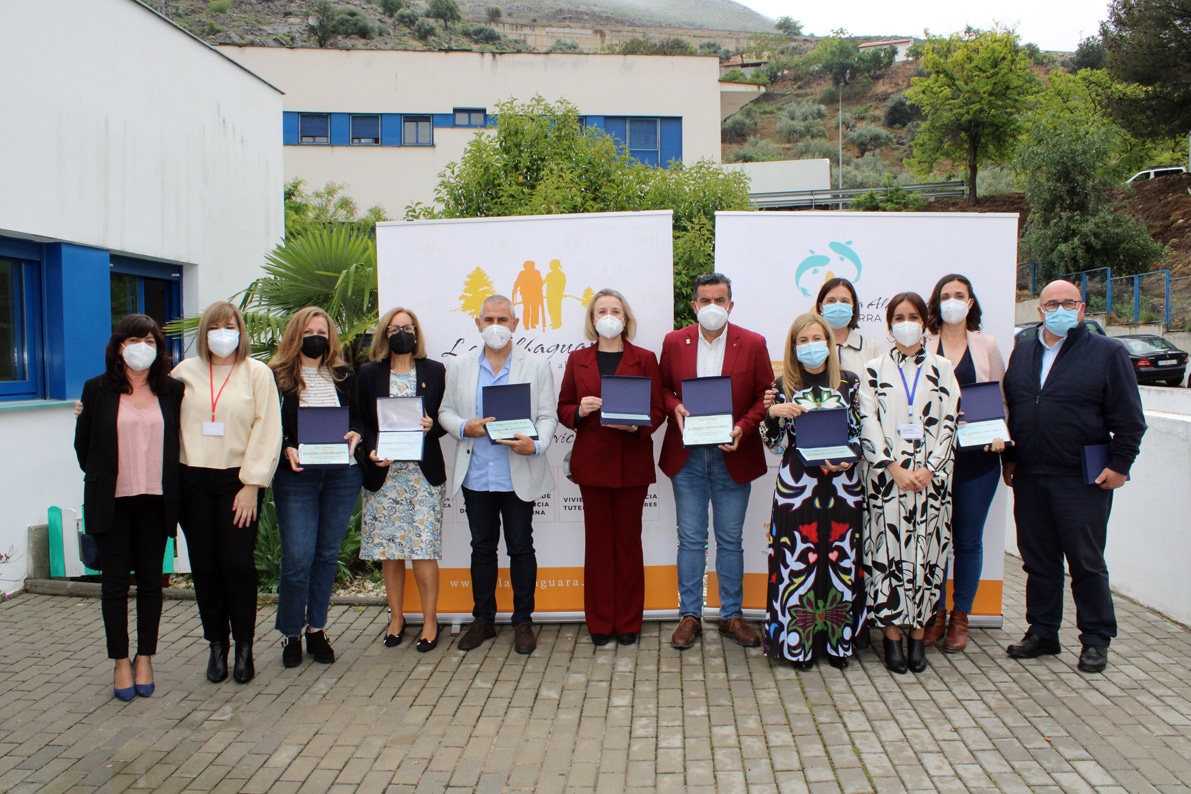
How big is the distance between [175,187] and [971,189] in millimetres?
36395

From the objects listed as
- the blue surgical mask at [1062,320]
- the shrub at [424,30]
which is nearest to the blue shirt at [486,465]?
the blue surgical mask at [1062,320]

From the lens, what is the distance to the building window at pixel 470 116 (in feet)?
A: 88.5

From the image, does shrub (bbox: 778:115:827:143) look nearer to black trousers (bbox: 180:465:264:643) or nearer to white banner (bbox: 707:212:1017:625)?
white banner (bbox: 707:212:1017:625)

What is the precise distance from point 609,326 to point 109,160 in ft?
17.6

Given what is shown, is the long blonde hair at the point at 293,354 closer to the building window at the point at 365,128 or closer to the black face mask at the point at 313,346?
the black face mask at the point at 313,346

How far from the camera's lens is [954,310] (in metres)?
4.71

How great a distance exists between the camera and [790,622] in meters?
4.57

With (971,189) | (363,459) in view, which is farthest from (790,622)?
(971,189)

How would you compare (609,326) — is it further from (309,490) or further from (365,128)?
(365,128)

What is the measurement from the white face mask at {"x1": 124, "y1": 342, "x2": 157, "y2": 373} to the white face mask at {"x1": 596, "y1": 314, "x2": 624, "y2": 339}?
7.69 ft

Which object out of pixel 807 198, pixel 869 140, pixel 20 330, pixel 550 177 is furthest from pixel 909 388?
pixel 869 140

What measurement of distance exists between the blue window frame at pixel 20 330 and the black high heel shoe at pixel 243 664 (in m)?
3.58

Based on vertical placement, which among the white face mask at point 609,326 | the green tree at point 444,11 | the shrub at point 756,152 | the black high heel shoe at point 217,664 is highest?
the green tree at point 444,11

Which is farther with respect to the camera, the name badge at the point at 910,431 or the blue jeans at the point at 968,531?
the blue jeans at the point at 968,531
